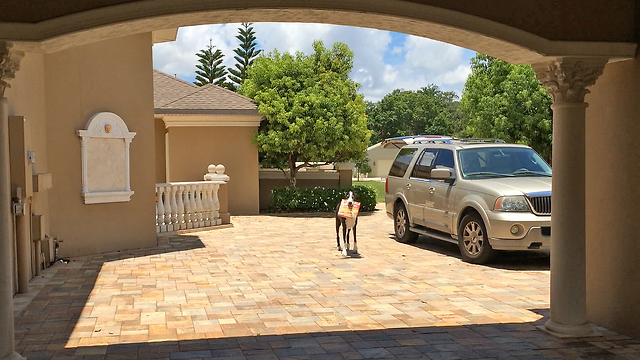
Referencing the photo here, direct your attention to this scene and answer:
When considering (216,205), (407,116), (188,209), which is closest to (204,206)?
(216,205)

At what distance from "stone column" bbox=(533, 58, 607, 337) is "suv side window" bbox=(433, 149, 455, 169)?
5.66 m

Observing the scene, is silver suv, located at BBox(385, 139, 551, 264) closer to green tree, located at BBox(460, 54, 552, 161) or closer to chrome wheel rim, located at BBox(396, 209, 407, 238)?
chrome wheel rim, located at BBox(396, 209, 407, 238)

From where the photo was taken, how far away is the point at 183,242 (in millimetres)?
14016

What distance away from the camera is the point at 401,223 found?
1403 centimetres

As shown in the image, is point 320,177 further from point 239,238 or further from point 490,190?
point 490,190

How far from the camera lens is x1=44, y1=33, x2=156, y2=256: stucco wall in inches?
455

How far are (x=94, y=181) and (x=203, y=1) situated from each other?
291 inches

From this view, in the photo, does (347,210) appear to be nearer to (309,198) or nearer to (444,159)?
(444,159)

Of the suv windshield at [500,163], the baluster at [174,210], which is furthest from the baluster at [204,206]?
the suv windshield at [500,163]

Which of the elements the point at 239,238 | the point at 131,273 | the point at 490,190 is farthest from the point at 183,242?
the point at 490,190

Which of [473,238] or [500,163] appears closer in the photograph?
[473,238]

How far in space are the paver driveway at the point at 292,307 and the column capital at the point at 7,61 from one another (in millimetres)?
2516

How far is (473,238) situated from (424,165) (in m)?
2.47

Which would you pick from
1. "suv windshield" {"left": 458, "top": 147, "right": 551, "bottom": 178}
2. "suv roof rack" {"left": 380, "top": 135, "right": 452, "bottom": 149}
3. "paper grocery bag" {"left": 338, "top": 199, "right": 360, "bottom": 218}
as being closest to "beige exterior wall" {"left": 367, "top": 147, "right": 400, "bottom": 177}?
"suv roof rack" {"left": 380, "top": 135, "right": 452, "bottom": 149}
